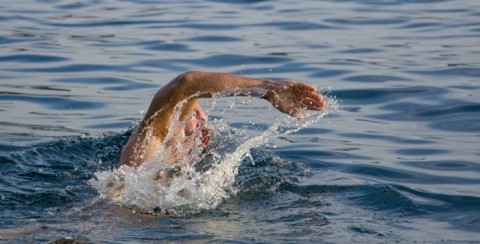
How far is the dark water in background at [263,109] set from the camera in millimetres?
6883

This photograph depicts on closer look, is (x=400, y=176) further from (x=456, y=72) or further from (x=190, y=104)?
(x=456, y=72)

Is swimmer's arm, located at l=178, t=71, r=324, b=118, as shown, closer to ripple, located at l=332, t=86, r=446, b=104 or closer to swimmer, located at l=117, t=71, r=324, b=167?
swimmer, located at l=117, t=71, r=324, b=167

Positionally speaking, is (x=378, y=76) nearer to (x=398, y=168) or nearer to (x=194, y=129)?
(x=398, y=168)

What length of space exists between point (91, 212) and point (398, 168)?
2.70m

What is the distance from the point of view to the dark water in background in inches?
271

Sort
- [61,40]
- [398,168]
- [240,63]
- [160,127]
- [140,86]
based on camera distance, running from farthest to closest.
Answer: [61,40] < [240,63] < [140,86] < [398,168] < [160,127]

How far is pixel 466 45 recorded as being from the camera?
43.3 feet

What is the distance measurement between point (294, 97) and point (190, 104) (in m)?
0.95

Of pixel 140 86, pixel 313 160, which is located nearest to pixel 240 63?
pixel 140 86

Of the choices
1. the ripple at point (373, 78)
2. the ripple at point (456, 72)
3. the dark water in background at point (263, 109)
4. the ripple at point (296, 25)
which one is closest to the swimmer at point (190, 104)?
the dark water in background at point (263, 109)

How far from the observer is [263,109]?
1056 centimetres

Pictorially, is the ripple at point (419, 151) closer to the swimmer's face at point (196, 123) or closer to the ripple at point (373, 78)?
the swimmer's face at point (196, 123)

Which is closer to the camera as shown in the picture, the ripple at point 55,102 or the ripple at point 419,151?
the ripple at point 419,151

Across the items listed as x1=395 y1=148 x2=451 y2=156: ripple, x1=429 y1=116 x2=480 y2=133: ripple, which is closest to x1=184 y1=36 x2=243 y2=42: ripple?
x1=429 y1=116 x2=480 y2=133: ripple
